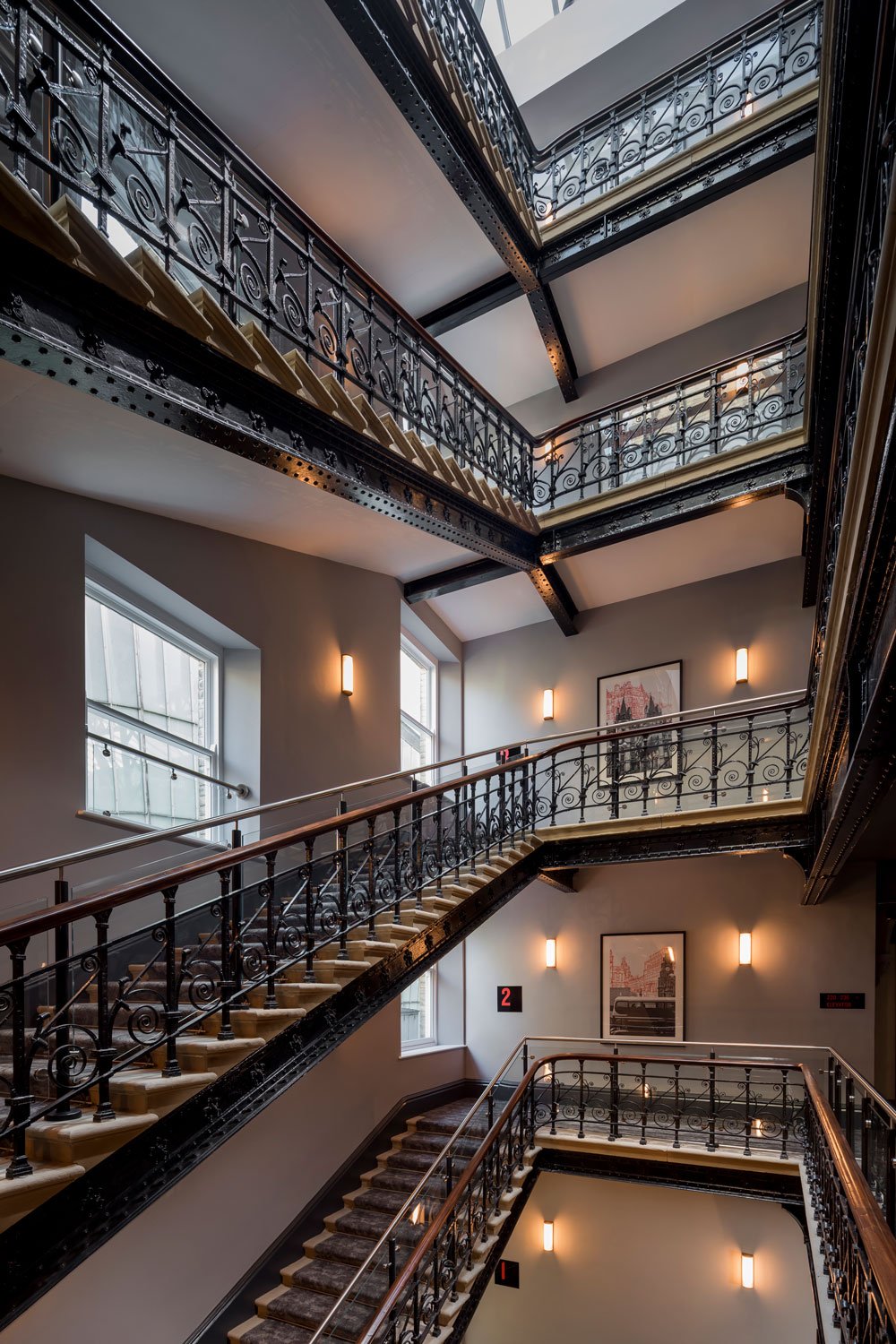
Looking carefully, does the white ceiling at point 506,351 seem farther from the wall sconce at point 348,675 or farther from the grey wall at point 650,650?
the wall sconce at point 348,675

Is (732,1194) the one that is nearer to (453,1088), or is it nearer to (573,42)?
(453,1088)

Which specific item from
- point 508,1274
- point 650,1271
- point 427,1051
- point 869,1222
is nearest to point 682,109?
point 869,1222

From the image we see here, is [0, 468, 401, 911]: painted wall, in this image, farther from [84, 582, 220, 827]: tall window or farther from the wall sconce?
[84, 582, 220, 827]: tall window

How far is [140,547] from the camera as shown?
6074mm

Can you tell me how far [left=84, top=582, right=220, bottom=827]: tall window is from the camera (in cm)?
595

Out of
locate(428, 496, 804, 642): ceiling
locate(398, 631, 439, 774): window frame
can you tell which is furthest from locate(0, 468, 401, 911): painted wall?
locate(428, 496, 804, 642): ceiling

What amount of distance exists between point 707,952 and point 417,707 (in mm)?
4324

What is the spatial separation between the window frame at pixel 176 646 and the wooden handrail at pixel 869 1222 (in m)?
4.14

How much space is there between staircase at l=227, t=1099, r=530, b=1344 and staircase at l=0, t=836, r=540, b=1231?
2329 millimetres

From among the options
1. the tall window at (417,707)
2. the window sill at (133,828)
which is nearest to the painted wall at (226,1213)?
the window sill at (133,828)

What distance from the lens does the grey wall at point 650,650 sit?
27.1ft

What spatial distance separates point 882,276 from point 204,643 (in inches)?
236

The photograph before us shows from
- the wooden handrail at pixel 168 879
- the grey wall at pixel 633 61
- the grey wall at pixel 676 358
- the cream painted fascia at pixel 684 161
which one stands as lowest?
the wooden handrail at pixel 168 879

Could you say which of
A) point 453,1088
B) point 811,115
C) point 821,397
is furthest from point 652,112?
point 453,1088
